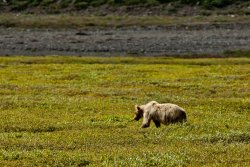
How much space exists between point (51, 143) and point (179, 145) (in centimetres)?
416

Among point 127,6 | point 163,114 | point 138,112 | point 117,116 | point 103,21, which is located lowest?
point 127,6

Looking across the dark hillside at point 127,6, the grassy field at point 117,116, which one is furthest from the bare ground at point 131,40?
the dark hillside at point 127,6

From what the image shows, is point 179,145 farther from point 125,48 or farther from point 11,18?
point 11,18

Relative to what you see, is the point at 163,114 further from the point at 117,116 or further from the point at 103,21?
the point at 103,21

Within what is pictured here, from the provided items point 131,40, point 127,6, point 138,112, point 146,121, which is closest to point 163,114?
point 146,121

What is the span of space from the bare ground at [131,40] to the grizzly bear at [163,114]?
179 ft

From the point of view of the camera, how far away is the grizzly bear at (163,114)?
27.4m

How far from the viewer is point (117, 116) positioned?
31.1 metres

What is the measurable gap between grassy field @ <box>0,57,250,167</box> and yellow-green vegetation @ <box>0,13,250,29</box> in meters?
56.2

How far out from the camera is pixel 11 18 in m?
129

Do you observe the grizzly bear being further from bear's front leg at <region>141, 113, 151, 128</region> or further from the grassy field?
the grassy field

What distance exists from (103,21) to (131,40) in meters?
26.7

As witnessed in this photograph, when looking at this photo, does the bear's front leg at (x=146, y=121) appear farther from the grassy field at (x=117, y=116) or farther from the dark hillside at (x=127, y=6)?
the dark hillside at (x=127, y=6)

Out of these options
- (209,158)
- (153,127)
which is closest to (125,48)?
(153,127)
